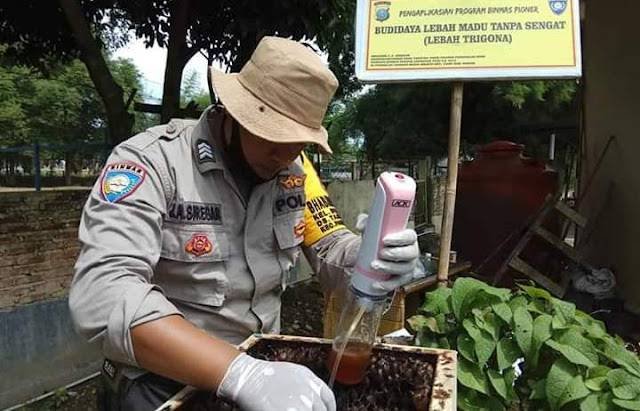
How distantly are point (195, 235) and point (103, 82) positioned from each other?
11.0 ft

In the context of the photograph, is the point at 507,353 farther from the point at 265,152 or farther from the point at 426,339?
the point at 265,152

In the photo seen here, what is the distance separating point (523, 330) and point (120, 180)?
3.34 feet

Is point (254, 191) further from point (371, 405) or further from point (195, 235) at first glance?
point (371, 405)

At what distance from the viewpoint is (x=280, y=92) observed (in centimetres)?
128

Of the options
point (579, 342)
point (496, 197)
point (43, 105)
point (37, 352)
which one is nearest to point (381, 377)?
point (579, 342)

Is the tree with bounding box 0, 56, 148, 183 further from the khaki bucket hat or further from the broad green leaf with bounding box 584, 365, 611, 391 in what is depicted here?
the broad green leaf with bounding box 584, 365, 611, 391

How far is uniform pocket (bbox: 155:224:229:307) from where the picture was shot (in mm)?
1287

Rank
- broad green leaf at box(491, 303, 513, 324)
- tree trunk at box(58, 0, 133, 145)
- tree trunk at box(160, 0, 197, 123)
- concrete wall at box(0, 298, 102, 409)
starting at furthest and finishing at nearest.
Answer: tree trunk at box(160, 0, 197, 123) → tree trunk at box(58, 0, 133, 145) → concrete wall at box(0, 298, 102, 409) → broad green leaf at box(491, 303, 513, 324)

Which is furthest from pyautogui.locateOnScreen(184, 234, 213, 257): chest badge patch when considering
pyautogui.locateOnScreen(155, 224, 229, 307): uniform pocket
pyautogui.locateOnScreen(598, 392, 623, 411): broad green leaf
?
pyautogui.locateOnScreen(598, 392, 623, 411): broad green leaf

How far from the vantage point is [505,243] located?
4.83 metres

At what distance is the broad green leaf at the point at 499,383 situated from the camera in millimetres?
1385

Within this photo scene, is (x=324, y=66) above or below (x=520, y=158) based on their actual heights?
below

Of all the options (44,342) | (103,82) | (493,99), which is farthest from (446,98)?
(44,342)

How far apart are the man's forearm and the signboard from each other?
1.45 m
